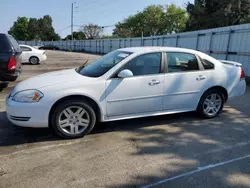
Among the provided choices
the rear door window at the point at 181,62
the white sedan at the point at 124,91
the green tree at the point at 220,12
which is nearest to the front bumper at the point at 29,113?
the white sedan at the point at 124,91

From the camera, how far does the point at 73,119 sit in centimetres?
399

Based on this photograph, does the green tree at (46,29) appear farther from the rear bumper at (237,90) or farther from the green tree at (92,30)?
the rear bumper at (237,90)

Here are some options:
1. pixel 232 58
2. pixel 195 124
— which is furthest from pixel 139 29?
pixel 195 124

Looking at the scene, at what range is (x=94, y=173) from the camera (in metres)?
3.03

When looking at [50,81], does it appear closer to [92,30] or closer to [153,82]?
[153,82]

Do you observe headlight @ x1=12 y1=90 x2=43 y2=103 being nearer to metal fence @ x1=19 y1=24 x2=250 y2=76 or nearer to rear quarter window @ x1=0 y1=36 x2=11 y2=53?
rear quarter window @ x1=0 y1=36 x2=11 y2=53

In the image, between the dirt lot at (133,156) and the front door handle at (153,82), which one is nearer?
the dirt lot at (133,156)

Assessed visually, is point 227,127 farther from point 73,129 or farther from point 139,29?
point 139,29

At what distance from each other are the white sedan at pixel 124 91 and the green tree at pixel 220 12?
89.3ft

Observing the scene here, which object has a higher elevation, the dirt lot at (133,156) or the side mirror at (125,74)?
the side mirror at (125,74)

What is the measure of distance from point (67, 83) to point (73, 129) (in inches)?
31.1

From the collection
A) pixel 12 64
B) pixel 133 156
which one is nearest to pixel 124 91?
A: pixel 133 156

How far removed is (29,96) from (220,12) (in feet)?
102

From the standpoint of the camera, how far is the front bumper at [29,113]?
3.73m
